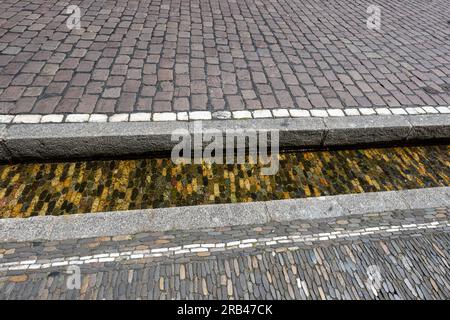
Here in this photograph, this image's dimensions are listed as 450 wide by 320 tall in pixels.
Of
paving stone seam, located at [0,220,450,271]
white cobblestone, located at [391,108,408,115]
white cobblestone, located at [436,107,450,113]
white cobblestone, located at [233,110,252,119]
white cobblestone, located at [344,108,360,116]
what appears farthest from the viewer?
white cobblestone, located at [436,107,450,113]

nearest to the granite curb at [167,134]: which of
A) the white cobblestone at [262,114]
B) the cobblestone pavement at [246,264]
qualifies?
the white cobblestone at [262,114]

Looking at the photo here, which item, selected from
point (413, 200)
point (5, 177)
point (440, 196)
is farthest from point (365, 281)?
point (5, 177)

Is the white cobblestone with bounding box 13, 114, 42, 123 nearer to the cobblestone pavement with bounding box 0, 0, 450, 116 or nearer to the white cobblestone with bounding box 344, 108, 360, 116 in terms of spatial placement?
the cobblestone pavement with bounding box 0, 0, 450, 116

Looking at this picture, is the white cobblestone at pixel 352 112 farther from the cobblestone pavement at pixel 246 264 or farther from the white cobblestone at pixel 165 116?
the white cobblestone at pixel 165 116

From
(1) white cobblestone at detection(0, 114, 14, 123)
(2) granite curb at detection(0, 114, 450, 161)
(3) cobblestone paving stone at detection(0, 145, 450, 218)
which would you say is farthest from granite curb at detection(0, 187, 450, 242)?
(1) white cobblestone at detection(0, 114, 14, 123)

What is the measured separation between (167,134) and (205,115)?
2.04 feet

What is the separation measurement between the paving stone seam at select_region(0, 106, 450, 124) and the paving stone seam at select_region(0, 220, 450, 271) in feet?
5.55

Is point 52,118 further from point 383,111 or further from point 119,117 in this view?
point 383,111

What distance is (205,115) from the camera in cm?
410

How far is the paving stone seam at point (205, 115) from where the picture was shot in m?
3.78

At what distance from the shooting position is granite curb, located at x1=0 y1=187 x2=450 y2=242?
3.01 meters

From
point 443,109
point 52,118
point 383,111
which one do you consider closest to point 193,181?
point 52,118

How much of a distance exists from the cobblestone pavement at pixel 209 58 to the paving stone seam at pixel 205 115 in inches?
4.1
